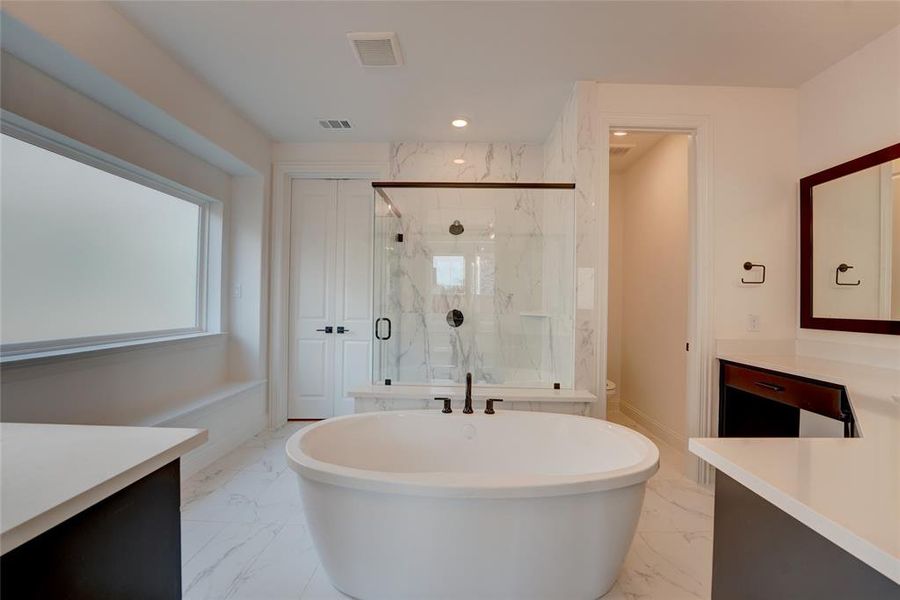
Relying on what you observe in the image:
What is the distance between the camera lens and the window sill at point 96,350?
1676 mm

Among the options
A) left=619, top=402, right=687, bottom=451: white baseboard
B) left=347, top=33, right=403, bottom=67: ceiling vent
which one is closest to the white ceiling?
left=347, top=33, right=403, bottom=67: ceiling vent

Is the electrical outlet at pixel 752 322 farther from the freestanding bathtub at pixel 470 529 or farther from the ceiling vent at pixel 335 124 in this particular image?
the ceiling vent at pixel 335 124

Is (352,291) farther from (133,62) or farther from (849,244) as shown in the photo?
(849,244)

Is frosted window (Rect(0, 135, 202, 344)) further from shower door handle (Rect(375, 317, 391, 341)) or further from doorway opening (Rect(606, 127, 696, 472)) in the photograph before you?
doorway opening (Rect(606, 127, 696, 472))

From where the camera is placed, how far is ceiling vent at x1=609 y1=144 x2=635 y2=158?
3289 millimetres

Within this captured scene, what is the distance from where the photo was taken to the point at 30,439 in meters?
0.87

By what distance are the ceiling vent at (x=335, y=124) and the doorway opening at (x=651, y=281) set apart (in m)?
1.96

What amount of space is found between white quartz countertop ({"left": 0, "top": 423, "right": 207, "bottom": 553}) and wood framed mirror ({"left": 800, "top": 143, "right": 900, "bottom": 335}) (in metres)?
2.95

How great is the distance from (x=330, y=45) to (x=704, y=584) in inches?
121

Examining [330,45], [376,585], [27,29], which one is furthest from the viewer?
[330,45]

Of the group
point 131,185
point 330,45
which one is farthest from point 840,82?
point 131,185

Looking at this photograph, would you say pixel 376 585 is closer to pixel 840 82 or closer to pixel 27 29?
pixel 27 29

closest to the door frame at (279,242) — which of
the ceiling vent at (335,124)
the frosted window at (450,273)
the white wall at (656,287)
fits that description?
the ceiling vent at (335,124)

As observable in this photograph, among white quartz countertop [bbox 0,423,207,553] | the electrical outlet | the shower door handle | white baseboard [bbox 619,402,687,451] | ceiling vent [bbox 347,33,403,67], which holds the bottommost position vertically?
white baseboard [bbox 619,402,687,451]
